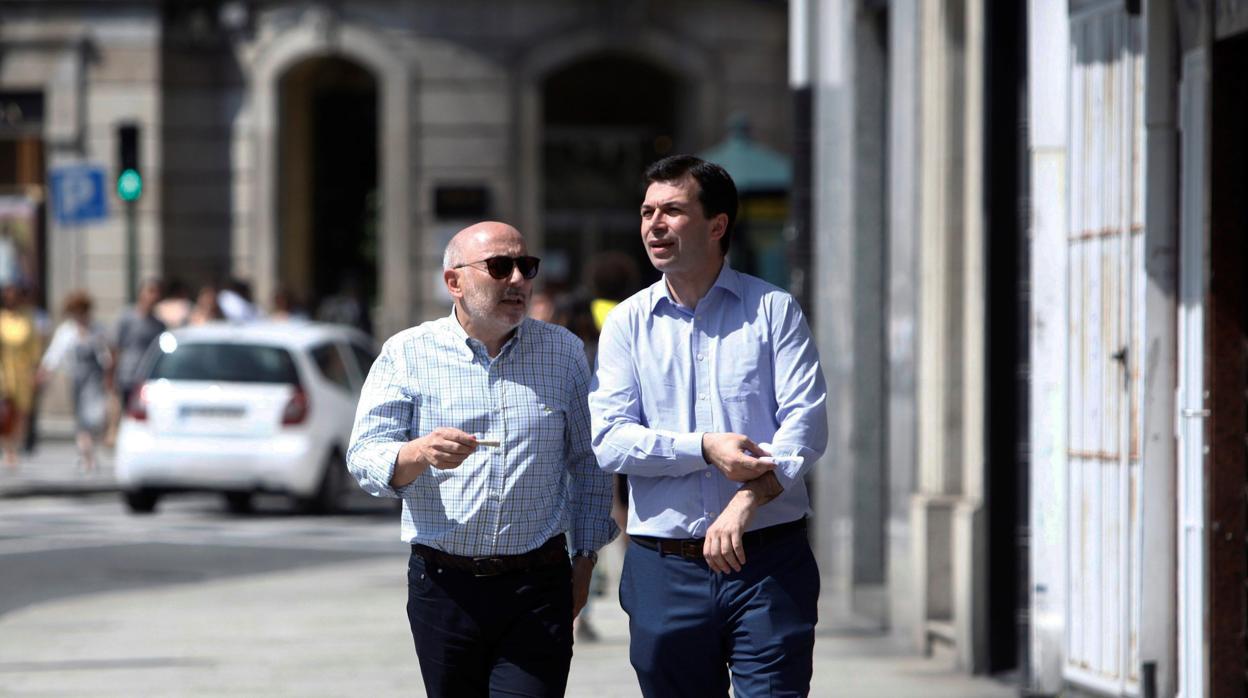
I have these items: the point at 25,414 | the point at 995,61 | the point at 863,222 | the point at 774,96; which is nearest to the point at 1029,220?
the point at 995,61

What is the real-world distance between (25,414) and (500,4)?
880 centimetres

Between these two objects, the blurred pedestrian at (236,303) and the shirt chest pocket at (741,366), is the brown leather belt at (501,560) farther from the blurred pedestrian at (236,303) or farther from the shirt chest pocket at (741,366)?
the blurred pedestrian at (236,303)

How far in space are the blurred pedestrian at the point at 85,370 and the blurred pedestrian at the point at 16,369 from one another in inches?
18.5

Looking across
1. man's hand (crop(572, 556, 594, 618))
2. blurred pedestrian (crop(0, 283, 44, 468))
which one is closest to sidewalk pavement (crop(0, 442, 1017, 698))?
man's hand (crop(572, 556, 594, 618))

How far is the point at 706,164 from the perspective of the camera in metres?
5.21

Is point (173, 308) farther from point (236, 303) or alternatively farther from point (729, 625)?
point (729, 625)

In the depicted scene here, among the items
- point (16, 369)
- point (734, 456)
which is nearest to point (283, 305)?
point (16, 369)

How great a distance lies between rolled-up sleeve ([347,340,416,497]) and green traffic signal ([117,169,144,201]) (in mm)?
15650

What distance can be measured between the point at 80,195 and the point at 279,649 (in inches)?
521

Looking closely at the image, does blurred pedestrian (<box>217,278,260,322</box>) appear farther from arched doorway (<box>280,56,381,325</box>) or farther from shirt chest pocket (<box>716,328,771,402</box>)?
shirt chest pocket (<box>716,328,771,402</box>)

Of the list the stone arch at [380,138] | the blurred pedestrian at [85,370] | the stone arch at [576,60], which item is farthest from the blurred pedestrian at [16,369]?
the stone arch at [576,60]

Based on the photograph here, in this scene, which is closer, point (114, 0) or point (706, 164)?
point (706, 164)

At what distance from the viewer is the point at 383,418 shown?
17.6 ft

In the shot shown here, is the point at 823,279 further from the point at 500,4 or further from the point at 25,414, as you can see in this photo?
the point at 500,4
